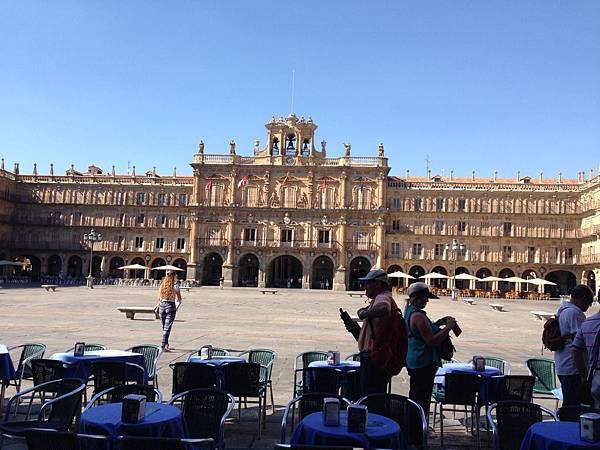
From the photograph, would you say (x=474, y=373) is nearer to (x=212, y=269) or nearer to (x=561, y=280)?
(x=212, y=269)

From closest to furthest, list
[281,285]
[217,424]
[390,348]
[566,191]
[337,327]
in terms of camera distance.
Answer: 1. [217,424]
2. [390,348]
3. [337,327]
4. [566,191]
5. [281,285]

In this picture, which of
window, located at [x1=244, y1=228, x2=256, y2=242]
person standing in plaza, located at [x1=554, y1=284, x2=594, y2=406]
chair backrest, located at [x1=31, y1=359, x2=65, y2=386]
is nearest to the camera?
person standing in plaza, located at [x1=554, y1=284, x2=594, y2=406]

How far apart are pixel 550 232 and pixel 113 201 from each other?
151 ft

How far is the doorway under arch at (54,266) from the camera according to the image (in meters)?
61.5

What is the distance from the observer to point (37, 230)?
→ 2366 inches

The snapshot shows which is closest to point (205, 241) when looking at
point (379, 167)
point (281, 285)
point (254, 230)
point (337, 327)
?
point (254, 230)

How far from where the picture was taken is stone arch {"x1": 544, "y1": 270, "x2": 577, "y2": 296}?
5575 cm

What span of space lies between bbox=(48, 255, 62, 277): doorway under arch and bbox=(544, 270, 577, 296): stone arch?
52.9 m

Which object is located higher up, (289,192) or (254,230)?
(289,192)

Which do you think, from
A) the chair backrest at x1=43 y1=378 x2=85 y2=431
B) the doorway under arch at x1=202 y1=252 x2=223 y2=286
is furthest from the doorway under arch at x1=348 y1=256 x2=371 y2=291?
the chair backrest at x1=43 y1=378 x2=85 y2=431

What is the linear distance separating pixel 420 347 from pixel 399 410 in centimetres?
93

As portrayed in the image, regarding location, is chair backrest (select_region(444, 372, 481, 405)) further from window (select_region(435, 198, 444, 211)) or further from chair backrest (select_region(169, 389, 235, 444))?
window (select_region(435, 198, 444, 211))

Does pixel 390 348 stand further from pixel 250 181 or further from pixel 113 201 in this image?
pixel 113 201

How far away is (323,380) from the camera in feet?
22.4
